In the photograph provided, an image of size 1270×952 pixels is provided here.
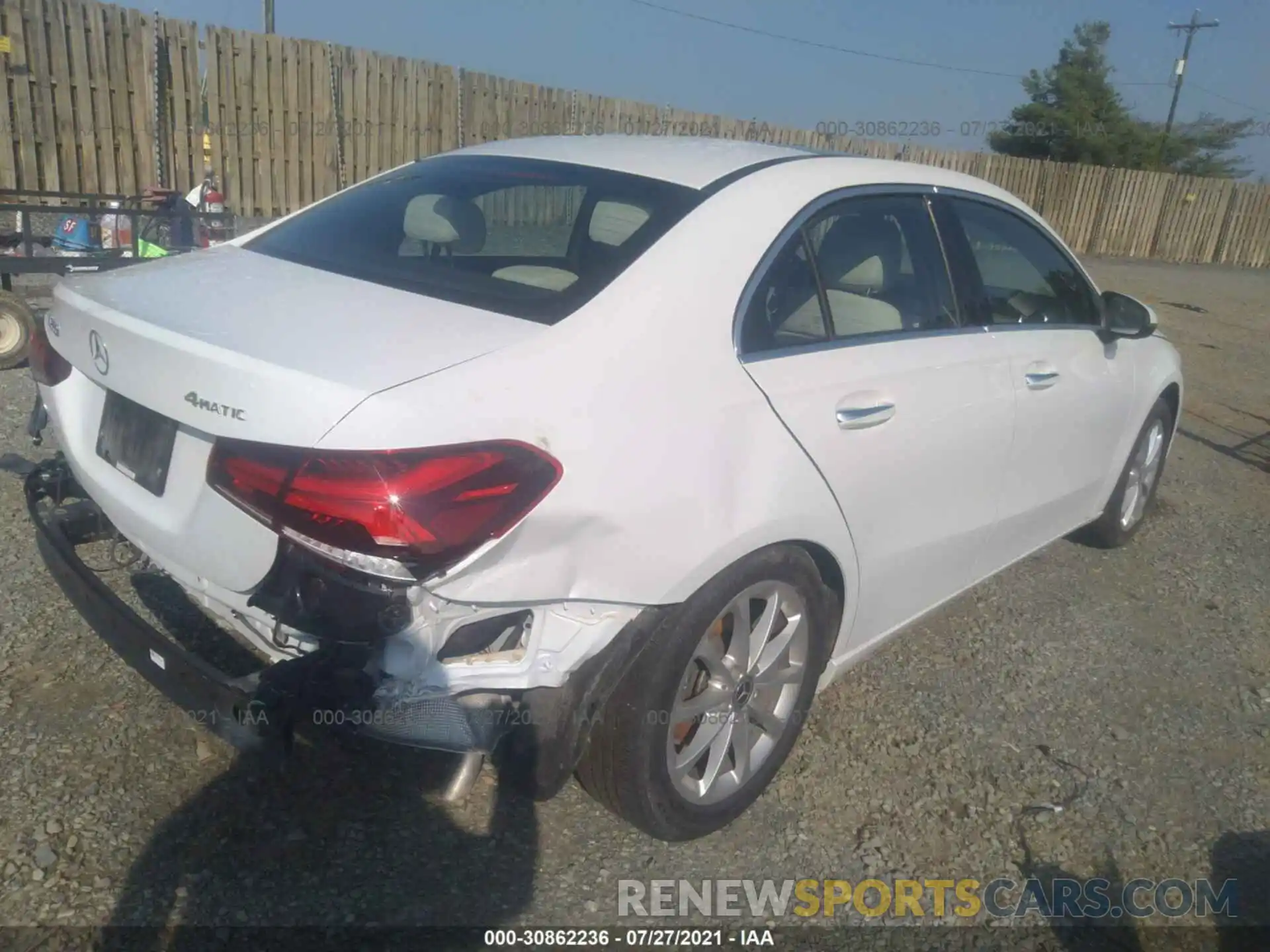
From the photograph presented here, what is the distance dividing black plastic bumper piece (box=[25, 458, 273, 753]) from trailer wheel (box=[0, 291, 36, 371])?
3.88 meters

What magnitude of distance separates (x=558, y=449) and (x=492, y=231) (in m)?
1.21

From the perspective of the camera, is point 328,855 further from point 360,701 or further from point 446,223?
point 446,223

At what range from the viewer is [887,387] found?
2922 millimetres

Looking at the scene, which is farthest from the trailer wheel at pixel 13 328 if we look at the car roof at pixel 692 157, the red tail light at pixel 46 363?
the car roof at pixel 692 157

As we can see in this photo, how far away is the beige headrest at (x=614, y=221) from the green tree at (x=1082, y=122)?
32.0 meters

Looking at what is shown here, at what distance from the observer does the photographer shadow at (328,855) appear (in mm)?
2352

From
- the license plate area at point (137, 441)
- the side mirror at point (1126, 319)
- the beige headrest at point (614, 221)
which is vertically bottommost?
the license plate area at point (137, 441)

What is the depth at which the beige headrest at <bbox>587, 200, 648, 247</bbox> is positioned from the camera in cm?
266

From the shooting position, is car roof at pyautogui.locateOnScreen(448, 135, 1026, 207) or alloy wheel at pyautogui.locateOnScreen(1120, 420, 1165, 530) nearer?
car roof at pyautogui.locateOnScreen(448, 135, 1026, 207)

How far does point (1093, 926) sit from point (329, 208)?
2.97 metres

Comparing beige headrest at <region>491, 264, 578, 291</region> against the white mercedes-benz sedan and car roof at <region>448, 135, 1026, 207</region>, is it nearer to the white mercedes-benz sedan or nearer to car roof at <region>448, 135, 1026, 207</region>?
the white mercedes-benz sedan

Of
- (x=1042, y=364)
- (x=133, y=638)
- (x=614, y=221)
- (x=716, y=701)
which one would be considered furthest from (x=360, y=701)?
(x=1042, y=364)

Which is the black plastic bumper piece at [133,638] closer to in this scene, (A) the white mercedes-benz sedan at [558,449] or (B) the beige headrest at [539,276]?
(A) the white mercedes-benz sedan at [558,449]

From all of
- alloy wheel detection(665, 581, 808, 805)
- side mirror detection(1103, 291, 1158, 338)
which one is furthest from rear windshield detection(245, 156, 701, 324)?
side mirror detection(1103, 291, 1158, 338)
